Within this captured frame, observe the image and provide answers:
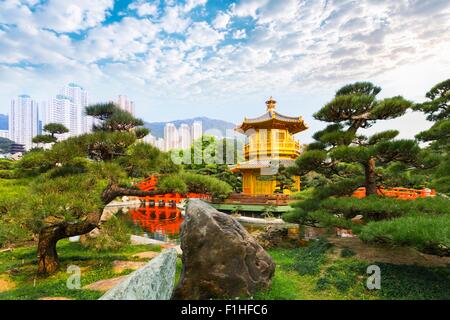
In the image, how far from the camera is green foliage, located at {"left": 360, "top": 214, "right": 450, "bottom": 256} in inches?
147

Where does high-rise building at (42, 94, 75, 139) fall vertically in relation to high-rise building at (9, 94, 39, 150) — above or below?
below

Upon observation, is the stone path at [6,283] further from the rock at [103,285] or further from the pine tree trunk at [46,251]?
the rock at [103,285]

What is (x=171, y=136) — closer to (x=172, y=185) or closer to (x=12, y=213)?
(x=172, y=185)

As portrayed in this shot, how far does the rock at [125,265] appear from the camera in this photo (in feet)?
A: 19.6

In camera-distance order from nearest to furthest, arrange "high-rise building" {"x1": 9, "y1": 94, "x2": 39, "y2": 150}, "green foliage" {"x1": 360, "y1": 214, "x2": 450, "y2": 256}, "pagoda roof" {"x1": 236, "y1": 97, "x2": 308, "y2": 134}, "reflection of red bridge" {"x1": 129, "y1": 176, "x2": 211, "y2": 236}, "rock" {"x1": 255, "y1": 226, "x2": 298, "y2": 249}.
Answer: "green foliage" {"x1": 360, "y1": 214, "x2": 450, "y2": 256} → "reflection of red bridge" {"x1": 129, "y1": 176, "x2": 211, "y2": 236} → "rock" {"x1": 255, "y1": 226, "x2": 298, "y2": 249} → "pagoda roof" {"x1": 236, "y1": 97, "x2": 308, "y2": 134} → "high-rise building" {"x1": 9, "y1": 94, "x2": 39, "y2": 150}

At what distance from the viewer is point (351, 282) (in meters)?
4.93

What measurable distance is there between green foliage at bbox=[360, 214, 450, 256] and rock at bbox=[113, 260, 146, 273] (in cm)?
517

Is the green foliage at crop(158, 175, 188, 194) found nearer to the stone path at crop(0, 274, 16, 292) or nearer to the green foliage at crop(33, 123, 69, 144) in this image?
the stone path at crop(0, 274, 16, 292)

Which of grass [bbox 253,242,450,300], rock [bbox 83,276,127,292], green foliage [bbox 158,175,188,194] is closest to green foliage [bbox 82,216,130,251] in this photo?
rock [bbox 83,276,127,292]

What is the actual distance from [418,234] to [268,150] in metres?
15.1

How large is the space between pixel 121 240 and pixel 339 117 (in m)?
6.67

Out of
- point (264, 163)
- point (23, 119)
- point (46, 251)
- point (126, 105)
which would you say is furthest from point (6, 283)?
point (23, 119)
